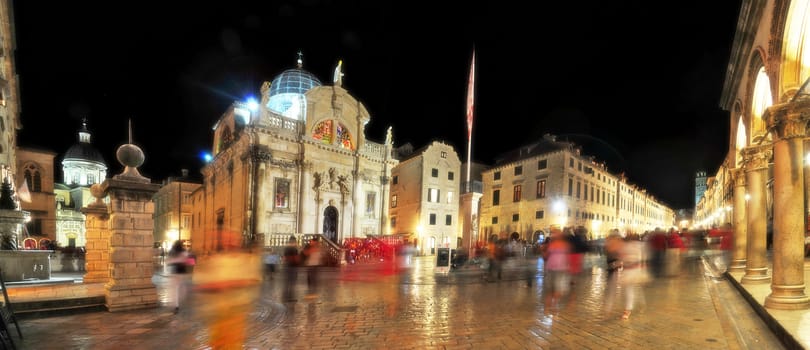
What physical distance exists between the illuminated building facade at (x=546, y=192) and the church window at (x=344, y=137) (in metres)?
20.7

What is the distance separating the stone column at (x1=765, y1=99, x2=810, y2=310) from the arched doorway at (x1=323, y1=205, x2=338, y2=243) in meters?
26.0

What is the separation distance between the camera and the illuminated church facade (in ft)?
85.9

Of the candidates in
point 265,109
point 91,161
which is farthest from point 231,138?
point 91,161

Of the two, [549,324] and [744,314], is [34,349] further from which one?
[744,314]

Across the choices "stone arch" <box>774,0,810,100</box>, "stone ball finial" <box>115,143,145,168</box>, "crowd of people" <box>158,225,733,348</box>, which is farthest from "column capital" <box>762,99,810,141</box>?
"stone ball finial" <box>115,143,145,168</box>

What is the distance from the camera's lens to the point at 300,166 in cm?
2791

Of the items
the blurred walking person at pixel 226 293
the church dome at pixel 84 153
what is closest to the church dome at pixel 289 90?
the blurred walking person at pixel 226 293

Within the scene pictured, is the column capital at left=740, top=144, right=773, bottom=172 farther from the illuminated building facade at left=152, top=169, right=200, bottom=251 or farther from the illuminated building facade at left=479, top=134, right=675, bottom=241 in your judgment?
the illuminated building facade at left=152, top=169, right=200, bottom=251

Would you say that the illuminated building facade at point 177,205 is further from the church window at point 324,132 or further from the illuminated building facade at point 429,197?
the illuminated building facade at point 429,197

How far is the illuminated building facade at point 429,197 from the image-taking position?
37.9 m

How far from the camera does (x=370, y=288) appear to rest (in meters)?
11.8

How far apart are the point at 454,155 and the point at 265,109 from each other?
21.4 m

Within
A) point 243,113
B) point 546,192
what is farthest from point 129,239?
point 546,192

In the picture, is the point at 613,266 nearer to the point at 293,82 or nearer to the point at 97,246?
the point at 97,246
